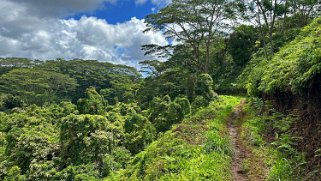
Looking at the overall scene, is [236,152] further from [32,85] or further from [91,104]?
[32,85]

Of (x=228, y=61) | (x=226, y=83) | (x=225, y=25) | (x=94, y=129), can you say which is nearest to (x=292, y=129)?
(x=94, y=129)

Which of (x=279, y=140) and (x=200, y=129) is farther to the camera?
(x=200, y=129)

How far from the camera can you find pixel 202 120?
23344mm

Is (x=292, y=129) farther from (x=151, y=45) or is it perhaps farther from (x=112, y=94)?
(x=112, y=94)

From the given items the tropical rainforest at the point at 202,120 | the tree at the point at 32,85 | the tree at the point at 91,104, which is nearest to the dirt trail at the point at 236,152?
the tropical rainforest at the point at 202,120

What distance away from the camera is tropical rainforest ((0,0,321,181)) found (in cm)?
1324

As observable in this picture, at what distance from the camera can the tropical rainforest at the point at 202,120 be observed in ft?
43.4

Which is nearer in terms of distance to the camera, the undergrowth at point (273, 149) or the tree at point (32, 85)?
the undergrowth at point (273, 149)

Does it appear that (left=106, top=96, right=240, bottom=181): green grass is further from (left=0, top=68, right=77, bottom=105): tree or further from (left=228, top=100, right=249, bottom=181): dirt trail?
(left=0, top=68, right=77, bottom=105): tree

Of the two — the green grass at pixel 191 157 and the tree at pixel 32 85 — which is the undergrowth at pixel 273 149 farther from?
the tree at pixel 32 85

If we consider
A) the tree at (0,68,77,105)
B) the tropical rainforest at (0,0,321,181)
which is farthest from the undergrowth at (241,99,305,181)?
the tree at (0,68,77,105)

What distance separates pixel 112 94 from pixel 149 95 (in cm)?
3240

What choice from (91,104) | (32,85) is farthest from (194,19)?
(32,85)

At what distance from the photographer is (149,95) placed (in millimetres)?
47281
